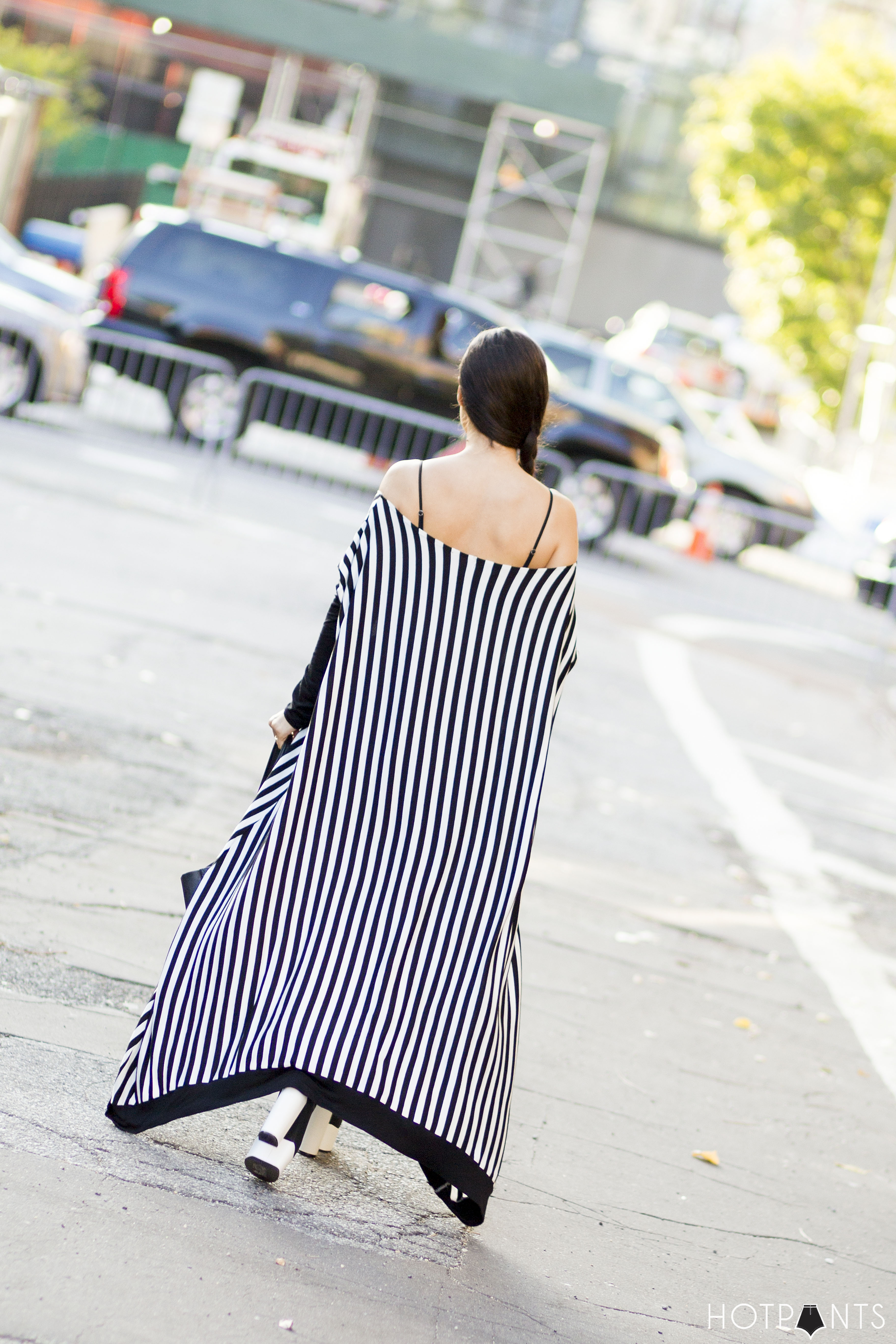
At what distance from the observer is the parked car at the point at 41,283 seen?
49.0ft

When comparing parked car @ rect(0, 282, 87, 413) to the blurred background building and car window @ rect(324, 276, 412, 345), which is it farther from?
the blurred background building

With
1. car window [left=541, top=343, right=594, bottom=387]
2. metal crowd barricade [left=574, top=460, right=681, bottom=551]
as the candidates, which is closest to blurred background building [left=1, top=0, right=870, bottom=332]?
car window [left=541, top=343, right=594, bottom=387]

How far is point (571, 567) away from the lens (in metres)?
3.43

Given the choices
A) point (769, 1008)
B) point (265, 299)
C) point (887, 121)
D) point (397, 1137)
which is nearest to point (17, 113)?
point (265, 299)

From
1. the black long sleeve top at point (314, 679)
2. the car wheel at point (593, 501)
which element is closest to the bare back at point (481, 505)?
the black long sleeve top at point (314, 679)

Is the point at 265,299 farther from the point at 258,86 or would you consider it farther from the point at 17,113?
the point at 258,86

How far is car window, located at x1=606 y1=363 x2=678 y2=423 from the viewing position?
17734 millimetres

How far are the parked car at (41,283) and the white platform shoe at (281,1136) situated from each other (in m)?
12.3

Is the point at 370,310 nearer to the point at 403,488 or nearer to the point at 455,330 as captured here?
the point at 455,330

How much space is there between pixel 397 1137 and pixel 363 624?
103cm

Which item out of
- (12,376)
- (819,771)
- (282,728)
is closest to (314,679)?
(282,728)

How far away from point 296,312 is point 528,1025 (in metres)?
11.9

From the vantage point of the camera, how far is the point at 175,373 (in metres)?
15.4

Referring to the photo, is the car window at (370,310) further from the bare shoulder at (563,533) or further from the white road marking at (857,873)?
the bare shoulder at (563,533)
